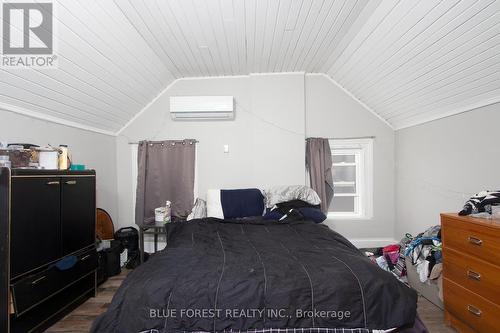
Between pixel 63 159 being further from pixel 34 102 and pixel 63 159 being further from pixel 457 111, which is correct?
pixel 457 111

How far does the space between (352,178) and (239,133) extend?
1864 mm

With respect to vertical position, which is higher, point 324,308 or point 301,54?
point 301,54

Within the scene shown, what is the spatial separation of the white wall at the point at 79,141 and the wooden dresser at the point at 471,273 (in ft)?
11.9

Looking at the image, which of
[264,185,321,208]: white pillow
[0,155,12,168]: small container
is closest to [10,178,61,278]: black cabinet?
[0,155,12,168]: small container

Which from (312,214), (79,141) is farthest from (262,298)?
(79,141)

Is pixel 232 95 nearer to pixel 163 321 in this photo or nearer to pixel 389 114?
pixel 389 114

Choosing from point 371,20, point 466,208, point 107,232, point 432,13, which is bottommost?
point 107,232

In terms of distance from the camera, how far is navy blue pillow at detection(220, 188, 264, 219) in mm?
3010

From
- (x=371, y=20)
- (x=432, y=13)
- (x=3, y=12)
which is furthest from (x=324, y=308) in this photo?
(x=3, y=12)

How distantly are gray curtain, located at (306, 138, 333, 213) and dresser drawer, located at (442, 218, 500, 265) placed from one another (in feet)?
5.10

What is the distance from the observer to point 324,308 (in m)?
1.26

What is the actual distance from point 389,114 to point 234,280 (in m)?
3.13

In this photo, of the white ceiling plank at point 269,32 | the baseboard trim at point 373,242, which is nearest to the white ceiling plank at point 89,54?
the white ceiling plank at point 269,32

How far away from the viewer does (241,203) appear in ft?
10.1
